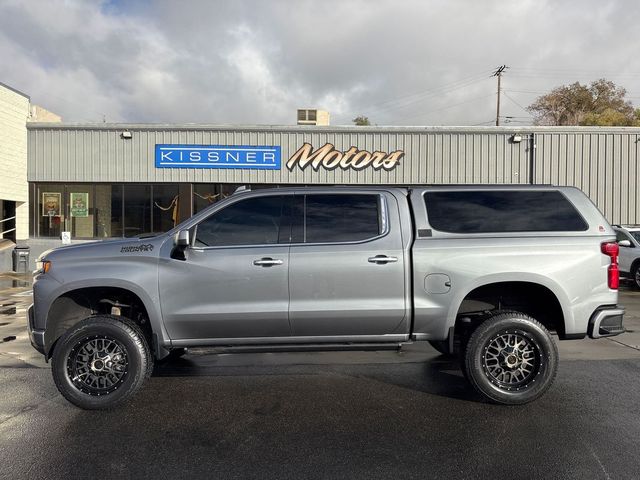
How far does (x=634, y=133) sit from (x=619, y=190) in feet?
7.27

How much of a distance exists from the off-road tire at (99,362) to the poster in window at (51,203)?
16.9 meters

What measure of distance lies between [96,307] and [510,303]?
→ 424 centimetres

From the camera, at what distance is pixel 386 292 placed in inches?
191

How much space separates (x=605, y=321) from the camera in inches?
192

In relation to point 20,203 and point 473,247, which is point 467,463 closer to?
point 473,247

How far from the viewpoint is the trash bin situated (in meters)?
17.7

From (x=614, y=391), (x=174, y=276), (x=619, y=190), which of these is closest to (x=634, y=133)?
(x=619, y=190)

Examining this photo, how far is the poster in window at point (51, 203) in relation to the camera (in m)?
19.8

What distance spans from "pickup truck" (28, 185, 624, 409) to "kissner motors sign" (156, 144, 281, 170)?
574 inches

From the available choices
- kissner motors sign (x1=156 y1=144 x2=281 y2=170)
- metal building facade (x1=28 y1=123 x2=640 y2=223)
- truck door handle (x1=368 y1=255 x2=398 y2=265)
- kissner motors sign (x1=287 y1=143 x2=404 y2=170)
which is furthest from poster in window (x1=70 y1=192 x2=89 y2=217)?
truck door handle (x1=368 y1=255 x2=398 y2=265)

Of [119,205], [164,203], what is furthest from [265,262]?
[119,205]

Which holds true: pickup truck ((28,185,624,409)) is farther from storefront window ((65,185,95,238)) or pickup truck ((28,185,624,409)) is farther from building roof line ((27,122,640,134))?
storefront window ((65,185,95,238))

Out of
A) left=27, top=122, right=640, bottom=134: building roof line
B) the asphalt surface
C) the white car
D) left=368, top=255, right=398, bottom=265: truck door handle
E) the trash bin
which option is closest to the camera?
the asphalt surface

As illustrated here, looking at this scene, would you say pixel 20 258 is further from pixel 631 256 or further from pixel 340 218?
pixel 631 256
